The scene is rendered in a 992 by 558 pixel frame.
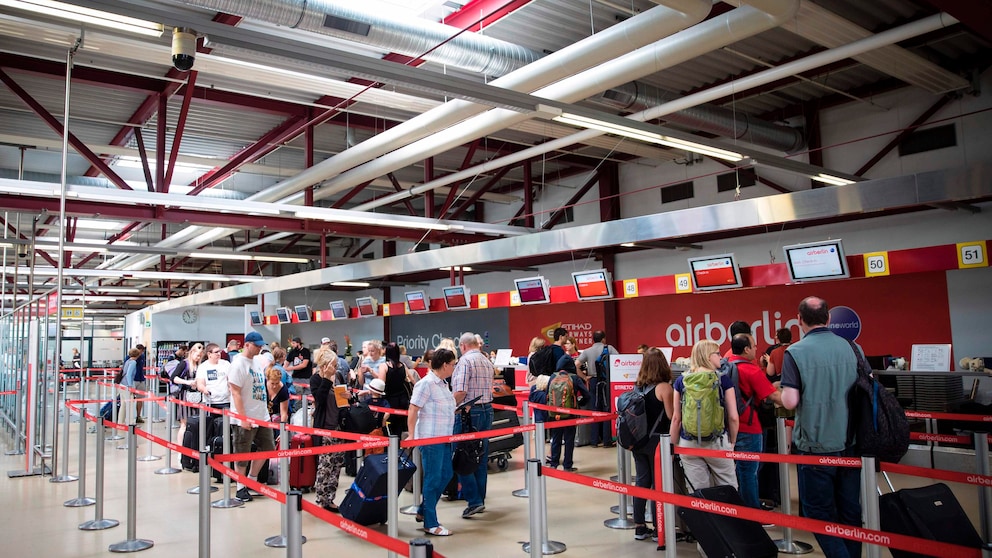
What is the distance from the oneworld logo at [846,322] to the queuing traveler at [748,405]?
6349 mm

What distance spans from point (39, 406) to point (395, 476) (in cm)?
735

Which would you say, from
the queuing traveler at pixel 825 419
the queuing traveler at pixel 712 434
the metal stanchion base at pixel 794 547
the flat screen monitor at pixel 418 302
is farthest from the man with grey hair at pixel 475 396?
the flat screen monitor at pixel 418 302

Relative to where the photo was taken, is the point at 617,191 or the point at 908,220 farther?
the point at 617,191

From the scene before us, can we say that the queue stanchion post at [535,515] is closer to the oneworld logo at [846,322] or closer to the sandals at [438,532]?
Answer: the sandals at [438,532]

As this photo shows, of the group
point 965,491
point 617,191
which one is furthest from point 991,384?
point 617,191

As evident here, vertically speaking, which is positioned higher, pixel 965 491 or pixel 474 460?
pixel 474 460

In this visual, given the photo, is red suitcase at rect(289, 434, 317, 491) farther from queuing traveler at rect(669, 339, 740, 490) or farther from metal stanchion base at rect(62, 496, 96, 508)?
queuing traveler at rect(669, 339, 740, 490)

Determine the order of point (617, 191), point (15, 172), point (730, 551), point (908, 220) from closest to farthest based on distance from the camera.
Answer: point (730, 551) → point (908, 220) → point (15, 172) → point (617, 191)

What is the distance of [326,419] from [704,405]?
3.69 m

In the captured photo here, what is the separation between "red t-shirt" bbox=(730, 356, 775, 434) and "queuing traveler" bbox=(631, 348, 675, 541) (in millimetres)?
508

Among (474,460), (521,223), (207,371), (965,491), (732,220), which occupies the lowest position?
(965,491)

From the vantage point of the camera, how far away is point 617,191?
14047 millimetres

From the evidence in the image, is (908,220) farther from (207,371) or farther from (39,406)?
(39,406)

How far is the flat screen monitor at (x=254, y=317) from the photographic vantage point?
21.3 metres
